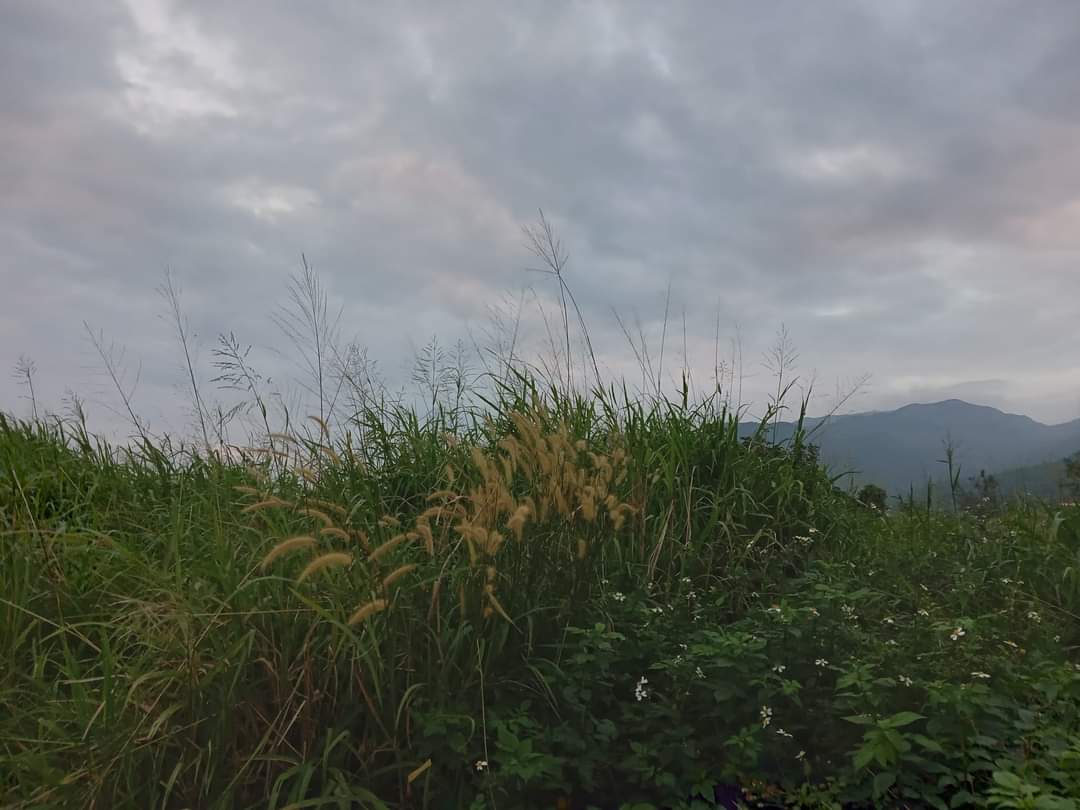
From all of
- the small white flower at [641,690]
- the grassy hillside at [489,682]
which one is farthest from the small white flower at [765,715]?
the small white flower at [641,690]

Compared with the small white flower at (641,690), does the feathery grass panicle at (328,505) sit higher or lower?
higher

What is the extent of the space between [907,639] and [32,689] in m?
3.29

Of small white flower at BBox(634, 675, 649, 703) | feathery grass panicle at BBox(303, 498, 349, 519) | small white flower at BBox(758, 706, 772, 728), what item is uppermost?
feathery grass panicle at BBox(303, 498, 349, 519)

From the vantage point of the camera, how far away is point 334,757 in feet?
8.48

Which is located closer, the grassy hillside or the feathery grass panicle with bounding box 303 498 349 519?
the grassy hillside

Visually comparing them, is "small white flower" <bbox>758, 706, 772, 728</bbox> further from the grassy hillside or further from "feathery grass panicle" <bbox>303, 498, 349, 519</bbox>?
"feathery grass panicle" <bbox>303, 498, 349, 519</bbox>

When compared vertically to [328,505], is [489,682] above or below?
below

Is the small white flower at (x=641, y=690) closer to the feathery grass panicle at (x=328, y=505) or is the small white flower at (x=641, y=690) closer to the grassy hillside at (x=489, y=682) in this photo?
the grassy hillside at (x=489, y=682)

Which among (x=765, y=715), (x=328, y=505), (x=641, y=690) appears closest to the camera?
(x=765, y=715)

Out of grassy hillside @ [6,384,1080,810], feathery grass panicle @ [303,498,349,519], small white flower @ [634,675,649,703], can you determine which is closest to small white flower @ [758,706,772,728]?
grassy hillside @ [6,384,1080,810]

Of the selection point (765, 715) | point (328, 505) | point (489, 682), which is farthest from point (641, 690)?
point (328, 505)

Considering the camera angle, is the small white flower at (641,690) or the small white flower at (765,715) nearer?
the small white flower at (765,715)

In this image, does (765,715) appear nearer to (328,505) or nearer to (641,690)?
(641,690)

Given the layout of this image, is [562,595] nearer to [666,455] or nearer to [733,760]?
[733,760]
